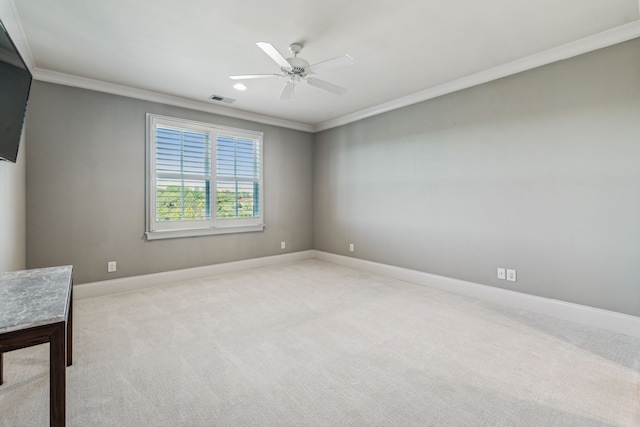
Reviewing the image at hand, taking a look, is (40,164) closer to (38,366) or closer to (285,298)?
(38,366)

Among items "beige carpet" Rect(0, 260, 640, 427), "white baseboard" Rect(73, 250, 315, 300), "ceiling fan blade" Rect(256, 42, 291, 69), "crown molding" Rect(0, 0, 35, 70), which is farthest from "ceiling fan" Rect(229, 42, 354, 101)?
"white baseboard" Rect(73, 250, 315, 300)

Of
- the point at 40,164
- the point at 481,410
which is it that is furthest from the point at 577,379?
the point at 40,164

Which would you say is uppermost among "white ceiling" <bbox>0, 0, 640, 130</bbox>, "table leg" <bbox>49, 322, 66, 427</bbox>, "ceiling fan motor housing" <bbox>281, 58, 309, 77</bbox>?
"white ceiling" <bbox>0, 0, 640, 130</bbox>

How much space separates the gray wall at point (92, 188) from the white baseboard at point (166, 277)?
0.29 ft

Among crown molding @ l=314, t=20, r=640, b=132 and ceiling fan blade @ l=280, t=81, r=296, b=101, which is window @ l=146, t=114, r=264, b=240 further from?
crown molding @ l=314, t=20, r=640, b=132

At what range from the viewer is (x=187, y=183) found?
429 centimetres

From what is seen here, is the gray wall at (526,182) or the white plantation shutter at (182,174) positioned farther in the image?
the white plantation shutter at (182,174)

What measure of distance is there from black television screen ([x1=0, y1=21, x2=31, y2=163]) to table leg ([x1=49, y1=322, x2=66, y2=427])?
54.8 inches

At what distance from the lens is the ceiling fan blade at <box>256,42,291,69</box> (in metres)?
2.18

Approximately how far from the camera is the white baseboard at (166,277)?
356 centimetres

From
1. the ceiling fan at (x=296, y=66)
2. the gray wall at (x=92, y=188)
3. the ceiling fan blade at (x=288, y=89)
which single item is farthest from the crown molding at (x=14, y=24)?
the ceiling fan blade at (x=288, y=89)

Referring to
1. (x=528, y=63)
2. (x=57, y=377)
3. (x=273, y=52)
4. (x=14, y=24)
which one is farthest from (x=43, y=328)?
(x=528, y=63)

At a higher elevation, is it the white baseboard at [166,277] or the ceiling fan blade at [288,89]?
the ceiling fan blade at [288,89]

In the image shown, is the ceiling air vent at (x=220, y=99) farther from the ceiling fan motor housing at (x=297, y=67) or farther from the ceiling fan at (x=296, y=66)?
the ceiling fan motor housing at (x=297, y=67)
